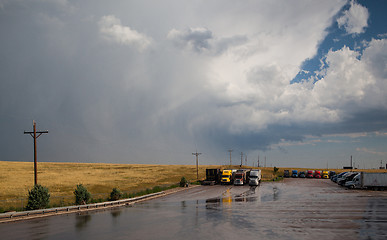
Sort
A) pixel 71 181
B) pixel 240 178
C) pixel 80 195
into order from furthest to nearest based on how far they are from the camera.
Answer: pixel 71 181 < pixel 240 178 < pixel 80 195

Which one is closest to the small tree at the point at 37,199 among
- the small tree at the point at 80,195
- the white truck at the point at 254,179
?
the small tree at the point at 80,195

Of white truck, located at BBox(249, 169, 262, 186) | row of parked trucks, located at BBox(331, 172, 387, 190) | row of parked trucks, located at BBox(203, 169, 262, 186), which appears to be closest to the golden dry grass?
row of parked trucks, located at BBox(203, 169, 262, 186)

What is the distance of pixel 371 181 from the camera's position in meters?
54.8

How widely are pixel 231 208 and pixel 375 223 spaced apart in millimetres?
13292

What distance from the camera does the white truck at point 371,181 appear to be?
5372 cm

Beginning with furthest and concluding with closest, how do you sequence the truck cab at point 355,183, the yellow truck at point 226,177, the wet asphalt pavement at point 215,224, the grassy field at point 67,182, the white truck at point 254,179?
the yellow truck at point 226,177
the white truck at point 254,179
the truck cab at point 355,183
the grassy field at point 67,182
the wet asphalt pavement at point 215,224

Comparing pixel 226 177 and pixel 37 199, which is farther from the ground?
pixel 37 199

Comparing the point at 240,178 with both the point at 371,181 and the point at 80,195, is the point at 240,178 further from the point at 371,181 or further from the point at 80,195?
the point at 80,195

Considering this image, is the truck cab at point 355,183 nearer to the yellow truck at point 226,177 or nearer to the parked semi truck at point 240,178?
the parked semi truck at point 240,178

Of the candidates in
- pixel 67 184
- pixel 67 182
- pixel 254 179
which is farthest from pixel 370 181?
pixel 67 182

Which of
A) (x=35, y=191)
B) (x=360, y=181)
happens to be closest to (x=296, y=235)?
(x=35, y=191)

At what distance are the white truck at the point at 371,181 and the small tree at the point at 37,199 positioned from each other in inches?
2088

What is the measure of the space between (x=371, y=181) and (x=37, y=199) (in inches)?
2129

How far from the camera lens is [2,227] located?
22.5 m
